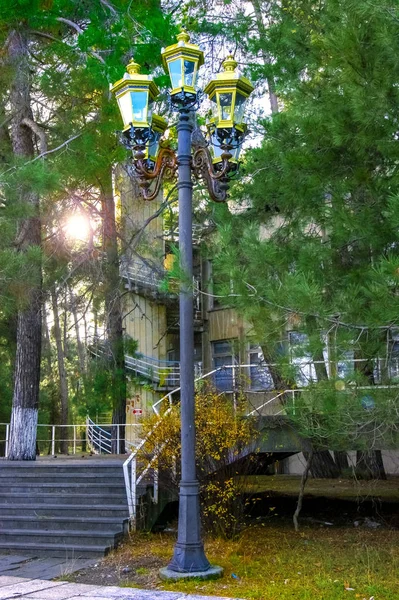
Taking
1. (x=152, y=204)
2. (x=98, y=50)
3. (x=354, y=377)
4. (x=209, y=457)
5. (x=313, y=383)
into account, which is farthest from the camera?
(x=152, y=204)

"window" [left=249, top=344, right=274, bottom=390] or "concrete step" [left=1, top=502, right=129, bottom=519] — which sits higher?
"window" [left=249, top=344, right=274, bottom=390]

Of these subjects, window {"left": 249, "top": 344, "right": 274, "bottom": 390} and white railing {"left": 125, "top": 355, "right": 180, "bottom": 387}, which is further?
white railing {"left": 125, "top": 355, "right": 180, "bottom": 387}

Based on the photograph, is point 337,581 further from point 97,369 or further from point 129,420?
point 129,420

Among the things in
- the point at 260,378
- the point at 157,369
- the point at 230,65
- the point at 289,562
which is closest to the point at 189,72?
the point at 230,65

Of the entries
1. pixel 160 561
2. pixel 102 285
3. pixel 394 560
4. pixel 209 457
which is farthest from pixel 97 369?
pixel 394 560

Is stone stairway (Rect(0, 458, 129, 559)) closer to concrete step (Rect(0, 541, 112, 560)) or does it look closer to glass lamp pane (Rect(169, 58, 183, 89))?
concrete step (Rect(0, 541, 112, 560))

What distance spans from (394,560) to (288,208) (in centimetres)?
459

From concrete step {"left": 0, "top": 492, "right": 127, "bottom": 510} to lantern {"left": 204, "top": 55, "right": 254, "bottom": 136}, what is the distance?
541 centimetres

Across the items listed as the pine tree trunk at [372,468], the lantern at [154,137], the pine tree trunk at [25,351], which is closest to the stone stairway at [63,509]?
the pine tree trunk at [25,351]

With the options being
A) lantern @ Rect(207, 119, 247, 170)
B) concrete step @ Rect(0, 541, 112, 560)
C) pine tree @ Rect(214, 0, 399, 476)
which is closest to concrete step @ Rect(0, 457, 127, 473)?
concrete step @ Rect(0, 541, 112, 560)

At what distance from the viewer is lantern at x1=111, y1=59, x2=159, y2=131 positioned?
267 inches

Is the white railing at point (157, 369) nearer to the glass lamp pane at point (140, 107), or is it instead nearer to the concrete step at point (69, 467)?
the concrete step at point (69, 467)

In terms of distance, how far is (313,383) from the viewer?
6785 mm

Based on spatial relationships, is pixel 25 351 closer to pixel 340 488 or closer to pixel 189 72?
pixel 340 488
